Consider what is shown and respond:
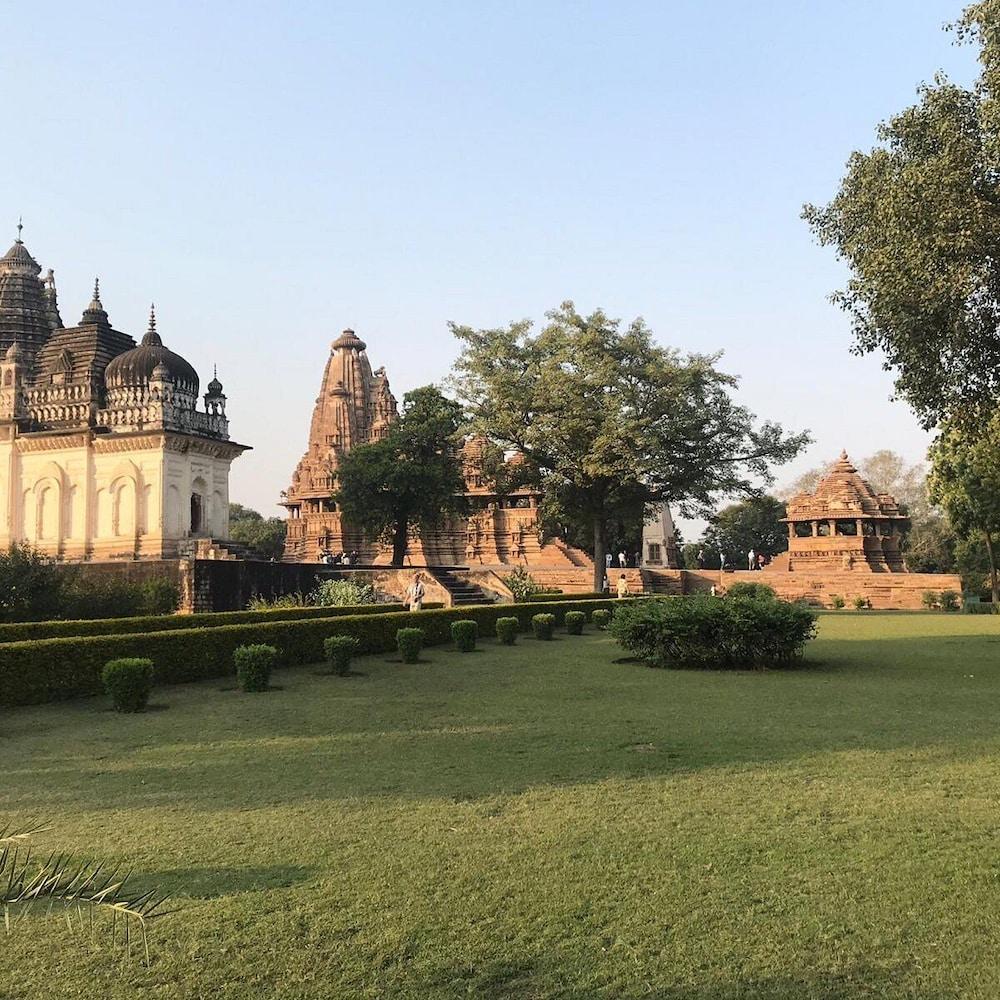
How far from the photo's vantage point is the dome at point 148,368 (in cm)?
2845

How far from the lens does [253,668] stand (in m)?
11.8

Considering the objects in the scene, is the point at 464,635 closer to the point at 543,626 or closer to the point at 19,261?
the point at 543,626

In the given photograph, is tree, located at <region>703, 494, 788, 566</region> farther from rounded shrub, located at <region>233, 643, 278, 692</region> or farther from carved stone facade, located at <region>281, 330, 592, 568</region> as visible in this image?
rounded shrub, located at <region>233, 643, 278, 692</region>

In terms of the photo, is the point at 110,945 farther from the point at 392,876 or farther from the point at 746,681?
the point at 746,681

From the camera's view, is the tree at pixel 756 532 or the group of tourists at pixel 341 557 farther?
the tree at pixel 756 532

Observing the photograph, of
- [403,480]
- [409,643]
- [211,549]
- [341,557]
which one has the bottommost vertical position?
[409,643]

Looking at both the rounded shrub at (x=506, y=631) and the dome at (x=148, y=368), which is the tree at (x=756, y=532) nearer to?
the dome at (x=148, y=368)

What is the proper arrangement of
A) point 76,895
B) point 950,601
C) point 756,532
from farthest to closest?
point 756,532 → point 950,601 → point 76,895

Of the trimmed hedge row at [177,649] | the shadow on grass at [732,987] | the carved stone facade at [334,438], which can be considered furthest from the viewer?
the carved stone facade at [334,438]

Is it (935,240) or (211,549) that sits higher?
(935,240)

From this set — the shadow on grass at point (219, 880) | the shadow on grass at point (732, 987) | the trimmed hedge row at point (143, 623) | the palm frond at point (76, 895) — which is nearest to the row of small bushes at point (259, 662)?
the trimmed hedge row at point (143, 623)

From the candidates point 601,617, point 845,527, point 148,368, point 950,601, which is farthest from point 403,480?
point 845,527

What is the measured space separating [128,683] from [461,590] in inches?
725

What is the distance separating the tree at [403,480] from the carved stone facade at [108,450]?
21.1 ft
